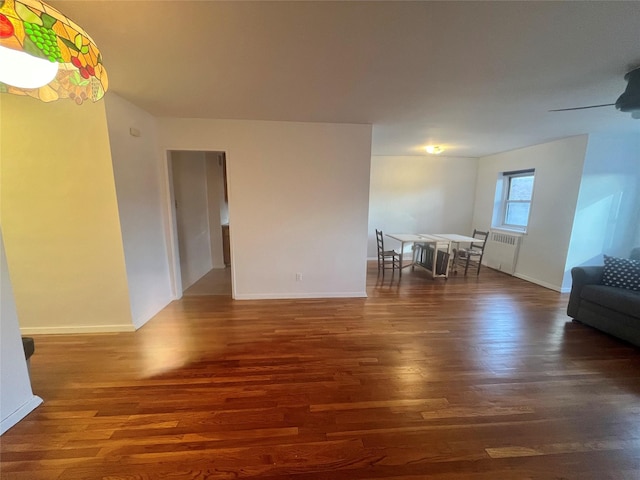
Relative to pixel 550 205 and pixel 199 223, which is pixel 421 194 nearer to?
pixel 550 205

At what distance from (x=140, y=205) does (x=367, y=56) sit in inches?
111

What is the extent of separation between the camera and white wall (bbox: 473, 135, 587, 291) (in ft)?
12.7

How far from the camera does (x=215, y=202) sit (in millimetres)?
5145

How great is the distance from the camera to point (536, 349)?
7.87 ft

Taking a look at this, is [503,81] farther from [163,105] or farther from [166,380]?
[166,380]

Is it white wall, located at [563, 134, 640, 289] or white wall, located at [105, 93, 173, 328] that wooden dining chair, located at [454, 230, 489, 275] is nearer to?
white wall, located at [563, 134, 640, 289]

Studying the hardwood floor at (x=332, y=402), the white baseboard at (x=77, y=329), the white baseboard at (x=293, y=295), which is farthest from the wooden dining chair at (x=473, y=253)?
the white baseboard at (x=77, y=329)

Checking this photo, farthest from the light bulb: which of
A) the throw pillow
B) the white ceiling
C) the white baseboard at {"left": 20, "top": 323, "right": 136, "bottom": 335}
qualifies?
the throw pillow

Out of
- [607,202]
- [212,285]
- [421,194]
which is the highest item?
[421,194]

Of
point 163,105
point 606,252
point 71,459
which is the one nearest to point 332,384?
point 71,459

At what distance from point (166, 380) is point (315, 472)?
1.36 meters

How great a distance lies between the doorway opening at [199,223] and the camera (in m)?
3.74

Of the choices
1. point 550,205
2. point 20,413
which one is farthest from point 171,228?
point 550,205

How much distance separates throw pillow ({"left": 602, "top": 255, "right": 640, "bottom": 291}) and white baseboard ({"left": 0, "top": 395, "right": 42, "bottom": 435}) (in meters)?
5.43
